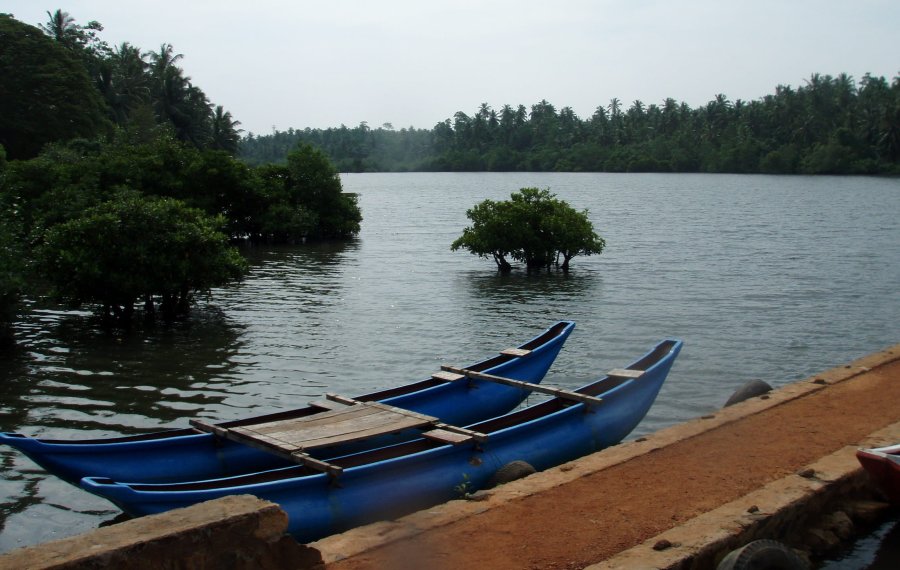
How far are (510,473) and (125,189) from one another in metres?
21.4

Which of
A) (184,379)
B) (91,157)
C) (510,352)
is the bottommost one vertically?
(184,379)

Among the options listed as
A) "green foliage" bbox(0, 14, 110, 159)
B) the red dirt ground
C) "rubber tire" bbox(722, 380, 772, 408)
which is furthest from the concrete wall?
"green foliage" bbox(0, 14, 110, 159)

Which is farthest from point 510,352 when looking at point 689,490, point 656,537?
point 656,537

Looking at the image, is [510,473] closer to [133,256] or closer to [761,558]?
[761,558]

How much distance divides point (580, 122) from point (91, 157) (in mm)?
126438

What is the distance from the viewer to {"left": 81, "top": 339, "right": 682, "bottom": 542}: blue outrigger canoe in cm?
714

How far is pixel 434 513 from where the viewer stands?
22.2 ft

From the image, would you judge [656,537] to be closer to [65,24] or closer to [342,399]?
[342,399]

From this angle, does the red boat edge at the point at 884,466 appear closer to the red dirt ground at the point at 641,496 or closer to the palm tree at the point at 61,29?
the red dirt ground at the point at 641,496

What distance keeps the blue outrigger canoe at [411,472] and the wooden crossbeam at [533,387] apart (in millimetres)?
19

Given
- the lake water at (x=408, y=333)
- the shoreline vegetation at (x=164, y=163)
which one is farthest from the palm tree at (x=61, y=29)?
the lake water at (x=408, y=333)

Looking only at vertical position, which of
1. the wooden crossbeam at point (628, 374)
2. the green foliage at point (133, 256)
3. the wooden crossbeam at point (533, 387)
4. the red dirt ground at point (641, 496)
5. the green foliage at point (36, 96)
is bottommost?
the red dirt ground at point (641, 496)

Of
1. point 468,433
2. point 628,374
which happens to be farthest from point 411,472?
point 628,374

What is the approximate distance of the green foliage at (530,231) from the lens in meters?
26.4
